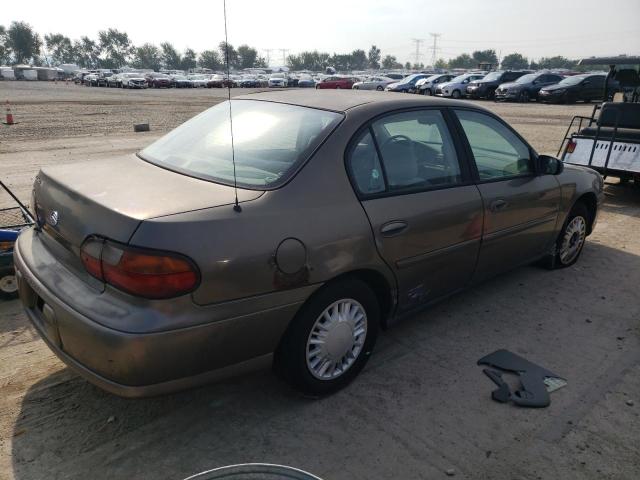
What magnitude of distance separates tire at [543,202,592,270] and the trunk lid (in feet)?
11.3

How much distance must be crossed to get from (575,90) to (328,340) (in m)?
27.4

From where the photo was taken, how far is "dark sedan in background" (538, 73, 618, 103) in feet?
84.2

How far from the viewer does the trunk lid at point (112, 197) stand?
2.30m

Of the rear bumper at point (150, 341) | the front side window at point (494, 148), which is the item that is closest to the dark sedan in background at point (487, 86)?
the front side window at point (494, 148)

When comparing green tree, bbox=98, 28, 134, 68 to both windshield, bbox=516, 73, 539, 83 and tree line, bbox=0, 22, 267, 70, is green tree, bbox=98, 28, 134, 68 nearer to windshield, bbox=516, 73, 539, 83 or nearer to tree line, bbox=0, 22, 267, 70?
tree line, bbox=0, 22, 267, 70


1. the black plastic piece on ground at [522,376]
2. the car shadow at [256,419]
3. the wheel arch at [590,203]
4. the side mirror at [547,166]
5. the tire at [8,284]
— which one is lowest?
the black plastic piece on ground at [522,376]

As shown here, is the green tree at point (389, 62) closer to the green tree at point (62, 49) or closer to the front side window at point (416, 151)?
the green tree at point (62, 49)

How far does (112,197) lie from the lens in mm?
2465

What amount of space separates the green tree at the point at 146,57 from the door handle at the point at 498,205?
148 m

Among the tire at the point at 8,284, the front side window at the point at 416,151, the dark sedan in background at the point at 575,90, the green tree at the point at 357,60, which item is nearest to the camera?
the front side window at the point at 416,151

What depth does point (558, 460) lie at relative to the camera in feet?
8.27

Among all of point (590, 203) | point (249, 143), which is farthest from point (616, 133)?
point (249, 143)

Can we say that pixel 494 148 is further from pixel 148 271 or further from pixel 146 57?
pixel 146 57

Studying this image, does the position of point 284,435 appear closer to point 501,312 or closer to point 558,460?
point 558,460
